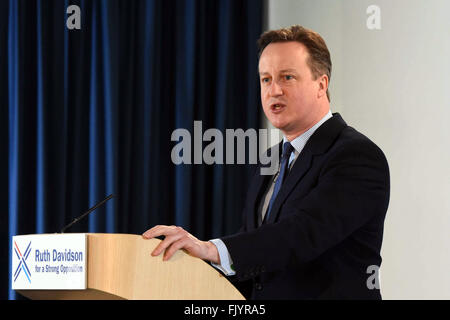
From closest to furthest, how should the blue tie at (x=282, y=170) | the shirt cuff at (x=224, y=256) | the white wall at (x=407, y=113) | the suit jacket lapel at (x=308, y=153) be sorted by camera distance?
the shirt cuff at (x=224, y=256) < the suit jacket lapel at (x=308, y=153) < the blue tie at (x=282, y=170) < the white wall at (x=407, y=113)

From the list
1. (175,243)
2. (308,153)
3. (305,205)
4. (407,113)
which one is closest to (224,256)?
(175,243)

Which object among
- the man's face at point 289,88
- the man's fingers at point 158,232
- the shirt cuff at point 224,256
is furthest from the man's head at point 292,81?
the man's fingers at point 158,232

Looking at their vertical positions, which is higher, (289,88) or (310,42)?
(310,42)

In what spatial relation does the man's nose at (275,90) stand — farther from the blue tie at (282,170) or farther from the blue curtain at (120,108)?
the blue curtain at (120,108)

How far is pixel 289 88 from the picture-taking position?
202 centimetres

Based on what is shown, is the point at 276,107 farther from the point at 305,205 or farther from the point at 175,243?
the point at 175,243

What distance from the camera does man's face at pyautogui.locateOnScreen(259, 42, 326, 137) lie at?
2006mm

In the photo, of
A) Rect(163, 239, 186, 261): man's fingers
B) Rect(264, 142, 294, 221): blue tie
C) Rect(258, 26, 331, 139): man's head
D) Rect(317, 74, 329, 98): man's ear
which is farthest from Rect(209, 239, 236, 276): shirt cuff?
Rect(317, 74, 329, 98): man's ear

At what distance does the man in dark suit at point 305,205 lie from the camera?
1.50 meters

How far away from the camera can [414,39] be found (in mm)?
2979

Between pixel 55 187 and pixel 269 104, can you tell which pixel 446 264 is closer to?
pixel 269 104

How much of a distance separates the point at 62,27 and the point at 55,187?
2.80 ft

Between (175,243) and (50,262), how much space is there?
0.27 meters
